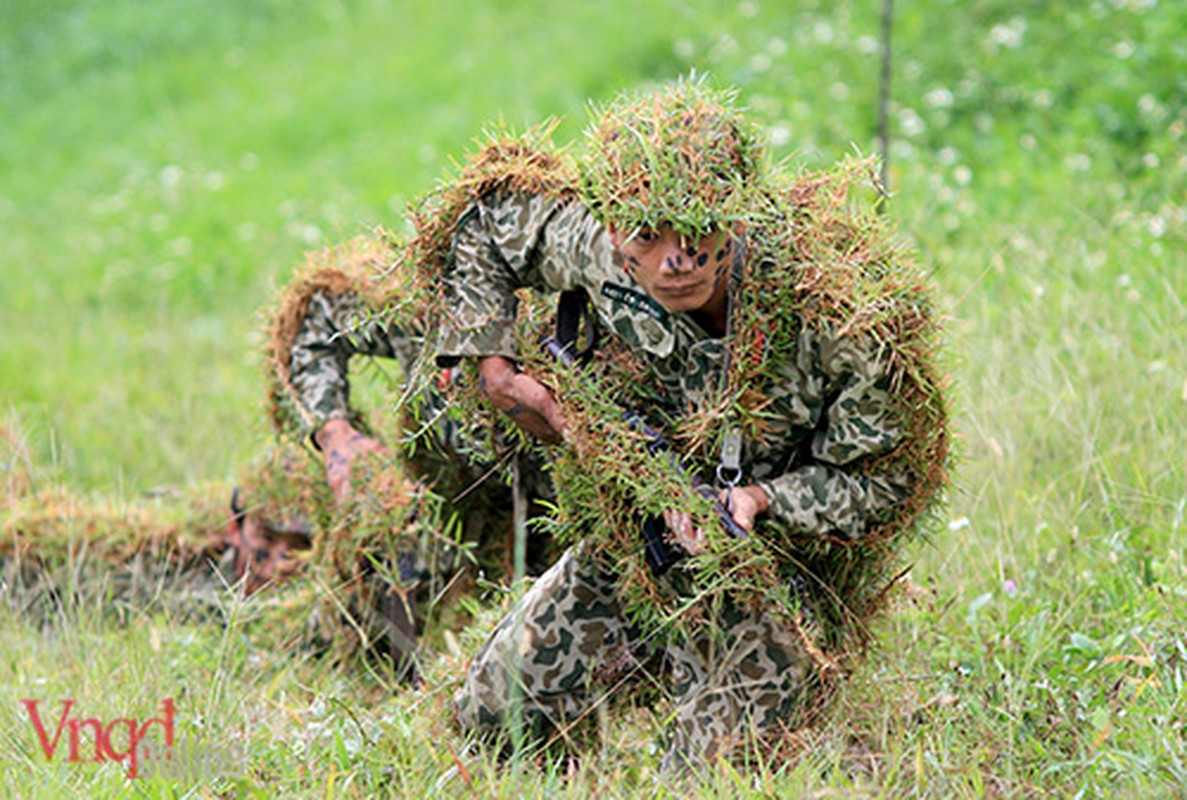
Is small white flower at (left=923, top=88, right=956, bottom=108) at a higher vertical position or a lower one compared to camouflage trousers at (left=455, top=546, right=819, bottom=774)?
lower

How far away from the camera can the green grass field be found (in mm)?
3465

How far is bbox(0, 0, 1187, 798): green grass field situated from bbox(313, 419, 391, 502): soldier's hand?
0.41 m

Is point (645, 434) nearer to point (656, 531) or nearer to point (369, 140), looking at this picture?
point (656, 531)

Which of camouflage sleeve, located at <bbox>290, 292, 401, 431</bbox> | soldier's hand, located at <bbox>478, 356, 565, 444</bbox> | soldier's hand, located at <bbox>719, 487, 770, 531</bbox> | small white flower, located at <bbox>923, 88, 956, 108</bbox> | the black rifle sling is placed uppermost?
the black rifle sling

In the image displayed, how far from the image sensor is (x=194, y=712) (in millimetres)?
3609

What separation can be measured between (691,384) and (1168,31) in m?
5.39

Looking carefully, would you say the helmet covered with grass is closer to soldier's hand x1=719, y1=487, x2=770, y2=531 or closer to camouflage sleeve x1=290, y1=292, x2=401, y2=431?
soldier's hand x1=719, y1=487, x2=770, y2=531

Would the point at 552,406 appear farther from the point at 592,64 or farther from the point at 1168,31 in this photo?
the point at 592,64

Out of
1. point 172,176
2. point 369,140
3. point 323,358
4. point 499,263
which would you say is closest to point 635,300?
point 499,263

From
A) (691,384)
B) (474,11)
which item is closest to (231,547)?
(691,384)

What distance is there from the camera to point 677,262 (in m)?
3.12

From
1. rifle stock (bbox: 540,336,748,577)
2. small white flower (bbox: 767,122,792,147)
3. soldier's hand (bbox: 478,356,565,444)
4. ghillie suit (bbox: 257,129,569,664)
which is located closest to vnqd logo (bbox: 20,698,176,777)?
ghillie suit (bbox: 257,129,569,664)

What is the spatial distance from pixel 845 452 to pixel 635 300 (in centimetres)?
55

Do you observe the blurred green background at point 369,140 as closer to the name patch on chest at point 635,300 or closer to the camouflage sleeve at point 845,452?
the name patch on chest at point 635,300
